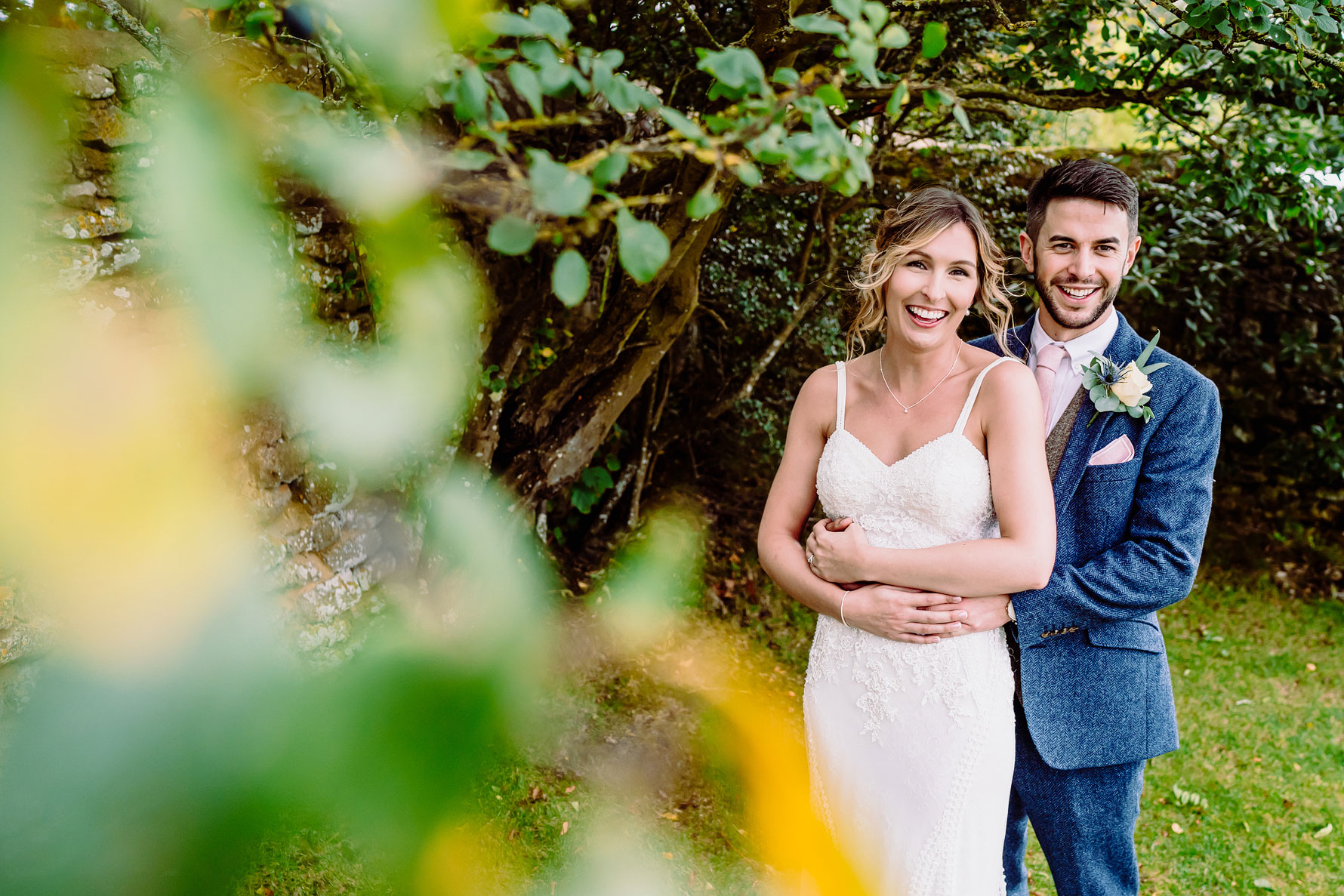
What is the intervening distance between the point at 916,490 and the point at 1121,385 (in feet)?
1.73

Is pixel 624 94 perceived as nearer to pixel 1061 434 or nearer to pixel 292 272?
pixel 1061 434

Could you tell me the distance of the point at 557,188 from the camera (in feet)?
2.90

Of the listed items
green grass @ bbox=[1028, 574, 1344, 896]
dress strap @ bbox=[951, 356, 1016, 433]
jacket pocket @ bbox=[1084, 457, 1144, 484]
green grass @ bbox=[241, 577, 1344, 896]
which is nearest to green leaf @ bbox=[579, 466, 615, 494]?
green grass @ bbox=[241, 577, 1344, 896]

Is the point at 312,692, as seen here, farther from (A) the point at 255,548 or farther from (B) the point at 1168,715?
(B) the point at 1168,715

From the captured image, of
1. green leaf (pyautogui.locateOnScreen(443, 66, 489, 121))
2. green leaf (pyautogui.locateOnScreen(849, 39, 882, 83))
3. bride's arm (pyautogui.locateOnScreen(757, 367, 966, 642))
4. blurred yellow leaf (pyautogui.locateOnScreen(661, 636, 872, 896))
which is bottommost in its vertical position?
blurred yellow leaf (pyautogui.locateOnScreen(661, 636, 872, 896))

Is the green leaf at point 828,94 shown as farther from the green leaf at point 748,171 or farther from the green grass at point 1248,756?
the green grass at point 1248,756

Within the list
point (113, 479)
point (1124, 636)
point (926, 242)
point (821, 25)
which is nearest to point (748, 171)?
point (821, 25)

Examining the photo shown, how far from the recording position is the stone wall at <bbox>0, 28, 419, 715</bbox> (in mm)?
2068

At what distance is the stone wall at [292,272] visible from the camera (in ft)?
6.79

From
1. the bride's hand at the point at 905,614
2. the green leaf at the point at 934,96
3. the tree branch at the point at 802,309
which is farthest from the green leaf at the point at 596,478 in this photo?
the green leaf at the point at 934,96

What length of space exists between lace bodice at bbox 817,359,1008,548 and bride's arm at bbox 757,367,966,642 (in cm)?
9

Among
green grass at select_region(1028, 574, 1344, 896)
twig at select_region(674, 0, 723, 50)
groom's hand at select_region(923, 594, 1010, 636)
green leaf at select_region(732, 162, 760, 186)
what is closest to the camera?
green leaf at select_region(732, 162, 760, 186)

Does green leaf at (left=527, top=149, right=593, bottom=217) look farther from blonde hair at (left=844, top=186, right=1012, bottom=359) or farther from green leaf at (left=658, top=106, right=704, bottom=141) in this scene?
blonde hair at (left=844, top=186, right=1012, bottom=359)

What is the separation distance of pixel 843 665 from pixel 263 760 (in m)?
1.76
